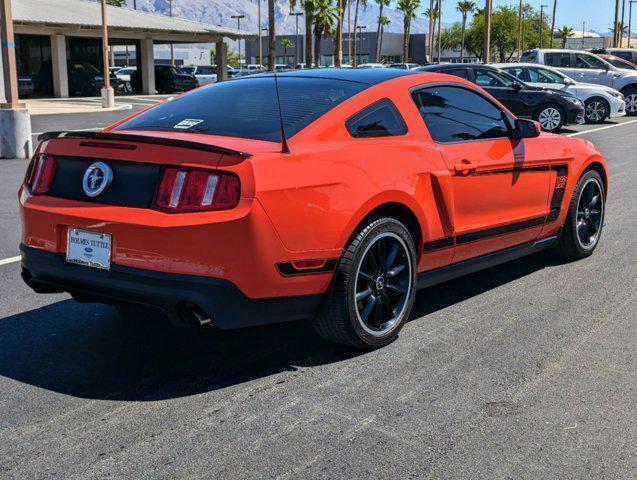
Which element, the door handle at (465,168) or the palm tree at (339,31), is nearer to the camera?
the door handle at (465,168)

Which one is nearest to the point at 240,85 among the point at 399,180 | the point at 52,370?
the point at 399,180

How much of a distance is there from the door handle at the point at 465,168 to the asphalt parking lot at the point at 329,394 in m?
0.92

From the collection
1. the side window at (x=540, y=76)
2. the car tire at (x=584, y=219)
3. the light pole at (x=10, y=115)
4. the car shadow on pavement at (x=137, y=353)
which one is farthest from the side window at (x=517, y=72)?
the car shadow on pavement at (x=137, y=353)

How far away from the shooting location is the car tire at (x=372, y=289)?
4184 mm

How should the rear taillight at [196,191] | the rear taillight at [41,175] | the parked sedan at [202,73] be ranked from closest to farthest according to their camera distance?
the rear taillight at [196,191], the rear taillight at [41,175], the parked sedan at [202,73]

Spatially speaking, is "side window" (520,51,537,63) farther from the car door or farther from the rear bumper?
the rear bumper

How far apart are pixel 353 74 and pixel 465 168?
0.93 metres

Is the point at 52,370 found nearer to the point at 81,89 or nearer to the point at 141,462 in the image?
the point at 141,462

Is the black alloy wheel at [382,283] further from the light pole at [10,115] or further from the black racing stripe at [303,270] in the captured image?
the light pole at [10,115]

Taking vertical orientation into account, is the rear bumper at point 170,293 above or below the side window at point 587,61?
→ below

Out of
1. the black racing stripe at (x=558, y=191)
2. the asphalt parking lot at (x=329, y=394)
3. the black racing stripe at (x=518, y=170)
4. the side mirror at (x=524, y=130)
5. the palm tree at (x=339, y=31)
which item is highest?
the palm tree at (x=339, y=31)

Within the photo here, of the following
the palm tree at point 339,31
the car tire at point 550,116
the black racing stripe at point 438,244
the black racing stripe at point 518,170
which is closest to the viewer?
the black racing stripe at point 438,244

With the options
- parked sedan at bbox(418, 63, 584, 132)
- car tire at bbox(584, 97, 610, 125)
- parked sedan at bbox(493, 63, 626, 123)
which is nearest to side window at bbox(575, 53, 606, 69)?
parked sedan at bbox(493, 63, 626, 123)

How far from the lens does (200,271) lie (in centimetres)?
377
